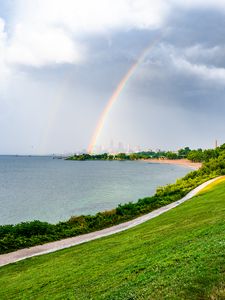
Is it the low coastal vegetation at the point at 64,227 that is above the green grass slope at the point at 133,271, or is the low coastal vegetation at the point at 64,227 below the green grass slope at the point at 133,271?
below

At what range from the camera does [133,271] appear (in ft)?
45.7

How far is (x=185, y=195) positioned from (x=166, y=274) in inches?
1694

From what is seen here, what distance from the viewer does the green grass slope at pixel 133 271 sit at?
1013 cm

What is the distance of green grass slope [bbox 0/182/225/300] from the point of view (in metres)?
10.1

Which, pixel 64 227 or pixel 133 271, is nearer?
pixel 133 271

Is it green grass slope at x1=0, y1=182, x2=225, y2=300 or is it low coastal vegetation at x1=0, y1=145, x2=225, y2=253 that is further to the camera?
low coastal vegetation at x1=0, y1=145, x2=225, y2=253

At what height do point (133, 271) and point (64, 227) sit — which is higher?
point (133, 271)

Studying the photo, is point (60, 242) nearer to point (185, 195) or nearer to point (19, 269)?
point (19, 269)

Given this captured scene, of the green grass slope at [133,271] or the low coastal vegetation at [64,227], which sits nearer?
the green grass slope at [133,271]

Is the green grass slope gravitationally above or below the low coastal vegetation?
above

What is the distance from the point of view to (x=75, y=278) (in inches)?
630

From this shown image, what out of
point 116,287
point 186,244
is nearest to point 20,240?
point 186,244

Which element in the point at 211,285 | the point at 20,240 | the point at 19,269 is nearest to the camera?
the point at 211,285

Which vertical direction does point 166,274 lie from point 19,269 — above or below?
above
